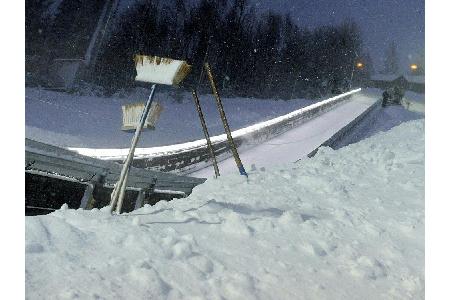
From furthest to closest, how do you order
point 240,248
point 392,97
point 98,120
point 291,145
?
point 392,97 < point 291,145 < point 98,120 < point 240,248

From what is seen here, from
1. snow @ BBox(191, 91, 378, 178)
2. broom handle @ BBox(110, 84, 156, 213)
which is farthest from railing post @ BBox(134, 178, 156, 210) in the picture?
snow @ BBox(191, 91, 378, 178)

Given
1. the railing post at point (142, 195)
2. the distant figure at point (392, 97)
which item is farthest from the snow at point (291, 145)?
the distant figure at point (392, 97)

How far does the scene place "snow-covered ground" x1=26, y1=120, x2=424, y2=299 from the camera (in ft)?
8.36

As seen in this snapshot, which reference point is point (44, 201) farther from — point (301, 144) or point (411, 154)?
point (301, 144)

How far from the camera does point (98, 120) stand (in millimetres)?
13031

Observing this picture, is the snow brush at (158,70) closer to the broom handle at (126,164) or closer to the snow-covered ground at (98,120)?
the broom handle at (126,164)

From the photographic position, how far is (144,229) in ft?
10.7

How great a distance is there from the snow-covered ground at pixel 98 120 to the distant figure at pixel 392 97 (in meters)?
14.4

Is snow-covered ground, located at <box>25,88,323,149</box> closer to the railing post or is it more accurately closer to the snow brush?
the snow brush

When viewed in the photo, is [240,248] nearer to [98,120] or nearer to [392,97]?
[98,120]

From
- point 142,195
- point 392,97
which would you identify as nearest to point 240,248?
point 142,195

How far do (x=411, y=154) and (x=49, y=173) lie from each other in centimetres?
556

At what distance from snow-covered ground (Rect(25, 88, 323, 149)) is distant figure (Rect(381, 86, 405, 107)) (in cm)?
1445

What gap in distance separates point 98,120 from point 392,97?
25353mm
